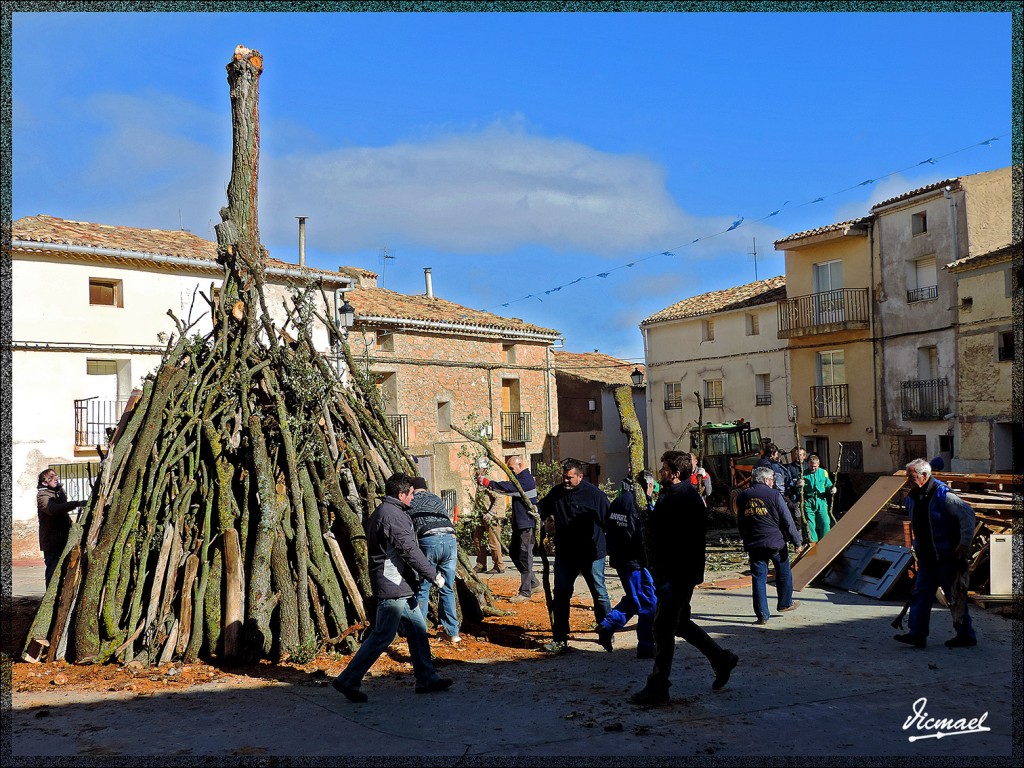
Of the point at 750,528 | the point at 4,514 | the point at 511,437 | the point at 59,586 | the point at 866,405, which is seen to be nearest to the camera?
the point at 4,514

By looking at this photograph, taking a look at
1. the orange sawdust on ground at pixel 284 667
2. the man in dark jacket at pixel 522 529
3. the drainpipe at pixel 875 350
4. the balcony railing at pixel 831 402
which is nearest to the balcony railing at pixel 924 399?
the drainpipe at pixel 875 350

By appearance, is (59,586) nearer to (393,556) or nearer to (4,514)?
(4,514)

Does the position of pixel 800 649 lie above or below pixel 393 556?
below

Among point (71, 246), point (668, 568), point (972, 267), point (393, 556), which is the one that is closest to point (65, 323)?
point (71, 246)

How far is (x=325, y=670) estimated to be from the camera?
7875 millimetres

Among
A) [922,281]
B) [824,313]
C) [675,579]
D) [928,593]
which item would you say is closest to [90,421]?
[675,579]

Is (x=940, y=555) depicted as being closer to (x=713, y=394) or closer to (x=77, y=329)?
(x=77, y=329)

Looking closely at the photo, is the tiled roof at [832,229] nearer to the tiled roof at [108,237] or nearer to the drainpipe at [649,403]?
the drainpipe at [649,403]

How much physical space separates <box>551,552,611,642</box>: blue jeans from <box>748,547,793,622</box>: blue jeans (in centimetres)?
185

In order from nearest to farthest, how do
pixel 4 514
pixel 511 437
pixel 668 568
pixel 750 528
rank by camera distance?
pixel 668 568 < pixel 4 514 < pixel 750 528 < pixel 511 437

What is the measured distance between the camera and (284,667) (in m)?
7.96

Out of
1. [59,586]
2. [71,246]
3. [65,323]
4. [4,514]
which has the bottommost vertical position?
[59,586]

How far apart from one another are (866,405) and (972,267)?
21.0 feet

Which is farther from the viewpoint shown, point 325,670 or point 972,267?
point 972,267
